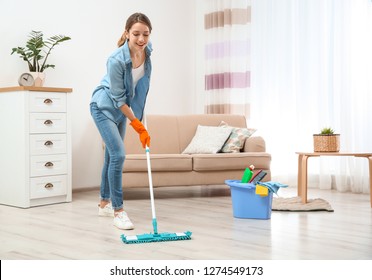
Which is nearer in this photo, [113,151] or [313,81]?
[113,151]

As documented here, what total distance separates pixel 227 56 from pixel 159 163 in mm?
1842

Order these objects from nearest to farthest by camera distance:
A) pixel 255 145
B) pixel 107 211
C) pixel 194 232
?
pixel 194 232 < pixel 107 211 < pixel 255 145

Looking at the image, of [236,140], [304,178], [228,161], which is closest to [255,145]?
[236,140]

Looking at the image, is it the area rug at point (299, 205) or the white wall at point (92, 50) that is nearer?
the area rug at point (299, 205)

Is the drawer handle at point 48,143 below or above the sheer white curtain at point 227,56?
below

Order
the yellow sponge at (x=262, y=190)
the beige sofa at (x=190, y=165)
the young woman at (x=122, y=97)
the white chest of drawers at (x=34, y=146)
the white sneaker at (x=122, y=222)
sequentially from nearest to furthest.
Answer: the young woman at (x=122, y=97) < the white sneaker at (x=122, y=222) < the yellow sponge at (x=262, y=190) < the white chest of drawers at (x=34, y=146) < the beige sofa at (x=190, y=165)

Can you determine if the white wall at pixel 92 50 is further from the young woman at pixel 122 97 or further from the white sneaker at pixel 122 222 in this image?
the white sneaker at pixel 122 222

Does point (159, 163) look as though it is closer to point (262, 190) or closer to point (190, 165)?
point (190, 165)

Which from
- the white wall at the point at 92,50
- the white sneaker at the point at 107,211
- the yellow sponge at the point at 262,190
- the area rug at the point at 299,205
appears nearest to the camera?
the yellow sponge at the point at 262,190

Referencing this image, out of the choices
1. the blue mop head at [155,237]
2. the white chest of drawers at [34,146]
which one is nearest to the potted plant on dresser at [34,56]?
the white chest of drawers at [34,146]

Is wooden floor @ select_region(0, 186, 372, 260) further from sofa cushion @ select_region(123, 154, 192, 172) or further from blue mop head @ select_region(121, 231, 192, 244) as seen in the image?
sofa cushion @ select_region(123, 154, 192, 172)

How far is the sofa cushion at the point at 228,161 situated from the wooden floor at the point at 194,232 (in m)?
0.27

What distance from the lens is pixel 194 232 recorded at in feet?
9.15

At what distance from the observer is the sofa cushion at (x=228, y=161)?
4.14 meters
